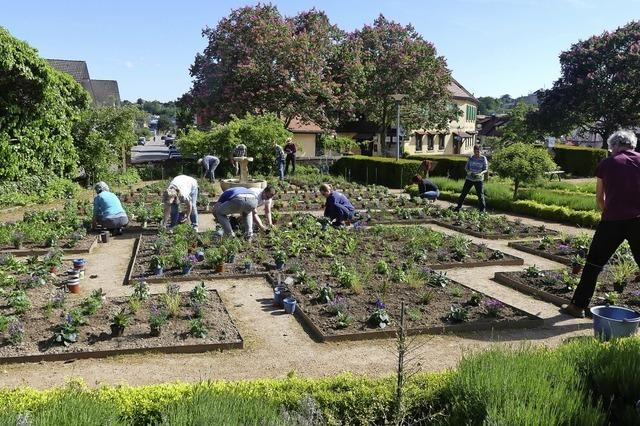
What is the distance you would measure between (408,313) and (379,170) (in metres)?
17.9

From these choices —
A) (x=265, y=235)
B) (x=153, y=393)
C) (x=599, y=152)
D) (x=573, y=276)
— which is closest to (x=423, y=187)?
(x=265, y=235)

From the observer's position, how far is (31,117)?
56.0 ft

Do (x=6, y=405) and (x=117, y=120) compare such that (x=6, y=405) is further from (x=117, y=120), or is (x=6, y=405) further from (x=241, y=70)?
(x=241, y=70)

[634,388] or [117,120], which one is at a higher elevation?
[117,120]

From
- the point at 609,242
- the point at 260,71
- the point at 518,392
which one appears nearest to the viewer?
the point at 518,392

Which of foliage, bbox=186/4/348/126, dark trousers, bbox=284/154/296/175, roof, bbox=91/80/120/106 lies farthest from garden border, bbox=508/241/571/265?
roof, bbox=91/80/120/106

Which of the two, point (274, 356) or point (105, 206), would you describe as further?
point (105, 206)

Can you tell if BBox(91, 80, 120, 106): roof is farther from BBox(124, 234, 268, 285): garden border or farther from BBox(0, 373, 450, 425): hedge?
BBox(0, 373, 450, 425): hedge

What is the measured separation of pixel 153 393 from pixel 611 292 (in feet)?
19.0

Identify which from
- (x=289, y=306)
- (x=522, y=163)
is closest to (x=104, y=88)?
(x=522, y=163)

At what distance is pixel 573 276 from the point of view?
8172 millimetres

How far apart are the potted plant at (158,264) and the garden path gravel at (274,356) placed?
1398 millimetres

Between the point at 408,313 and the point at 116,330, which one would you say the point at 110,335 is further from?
the point at 408,313

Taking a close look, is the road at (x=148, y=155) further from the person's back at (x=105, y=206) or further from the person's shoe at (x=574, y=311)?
the person's shoe at (x=574, y=311)
